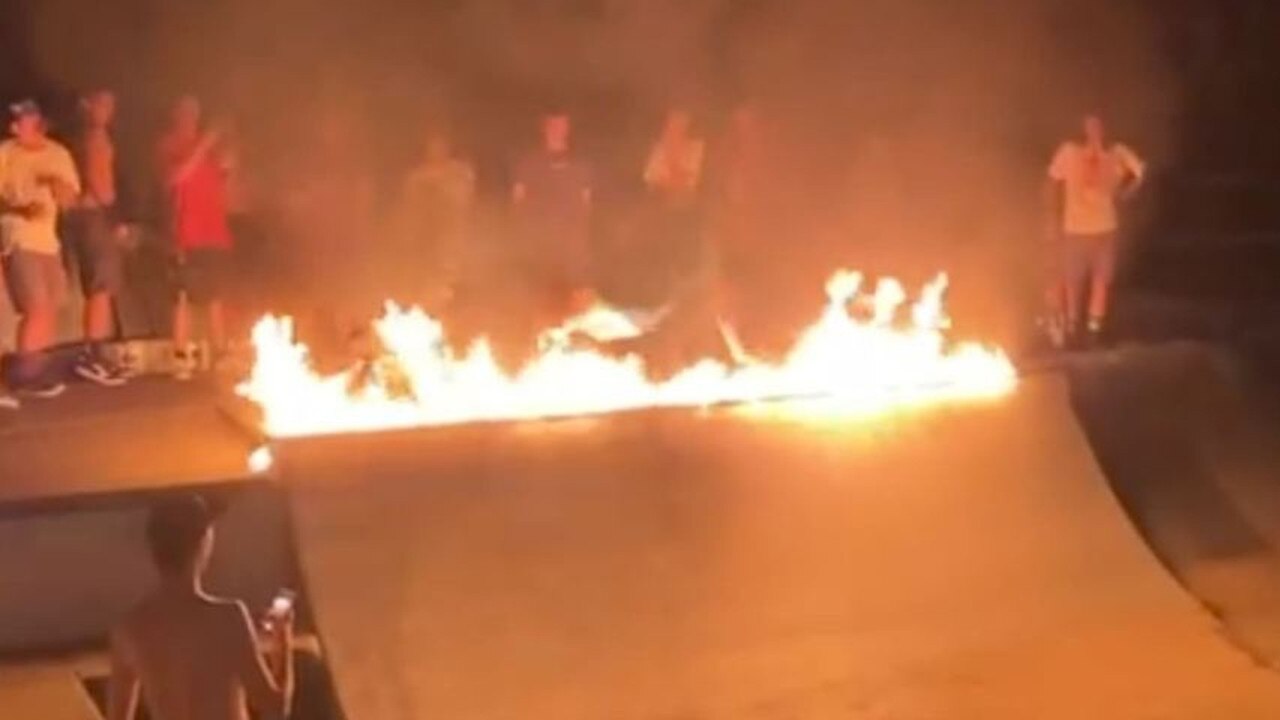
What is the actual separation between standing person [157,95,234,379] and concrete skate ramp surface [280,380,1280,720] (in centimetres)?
352

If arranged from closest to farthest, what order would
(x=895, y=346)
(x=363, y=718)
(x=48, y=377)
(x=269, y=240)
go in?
1. (x=363, y=718)
2. (x=895, y=346)
3. (x=48, y=377)
4. (x=269, y=240)

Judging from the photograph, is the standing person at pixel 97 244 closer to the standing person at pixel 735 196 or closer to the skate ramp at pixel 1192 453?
the standing person at pixel 735 196

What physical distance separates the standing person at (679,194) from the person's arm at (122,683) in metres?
6.55

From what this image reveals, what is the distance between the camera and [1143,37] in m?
15.2

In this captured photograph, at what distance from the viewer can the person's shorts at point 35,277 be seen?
1138cm

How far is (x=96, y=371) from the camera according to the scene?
12133 millimetres

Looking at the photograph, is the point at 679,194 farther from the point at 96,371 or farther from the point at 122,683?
the point at 122,683

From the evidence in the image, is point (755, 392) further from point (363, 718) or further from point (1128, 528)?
point (363, 718)

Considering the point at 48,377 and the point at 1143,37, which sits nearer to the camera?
the point at 48,377

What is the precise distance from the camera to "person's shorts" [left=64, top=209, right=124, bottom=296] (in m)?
11.8

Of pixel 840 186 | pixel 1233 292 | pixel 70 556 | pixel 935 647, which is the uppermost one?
pixel 840 186

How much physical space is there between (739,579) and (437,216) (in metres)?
4.33

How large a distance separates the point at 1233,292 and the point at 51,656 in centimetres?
815

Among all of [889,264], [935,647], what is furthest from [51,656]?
[889,264]
